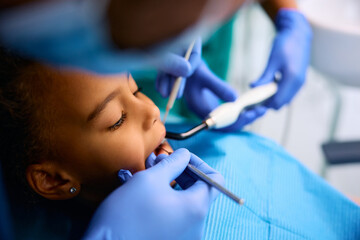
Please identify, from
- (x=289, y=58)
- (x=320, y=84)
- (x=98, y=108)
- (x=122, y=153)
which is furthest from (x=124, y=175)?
(x=320, y=84)

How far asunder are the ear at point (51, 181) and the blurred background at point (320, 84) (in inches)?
31.3

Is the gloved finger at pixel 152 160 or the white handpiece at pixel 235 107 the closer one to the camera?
the gloved finger at pixel 152 160

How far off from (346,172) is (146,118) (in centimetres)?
145

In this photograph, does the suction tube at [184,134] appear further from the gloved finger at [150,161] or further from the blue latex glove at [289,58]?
the blue latex glove at [289,58]

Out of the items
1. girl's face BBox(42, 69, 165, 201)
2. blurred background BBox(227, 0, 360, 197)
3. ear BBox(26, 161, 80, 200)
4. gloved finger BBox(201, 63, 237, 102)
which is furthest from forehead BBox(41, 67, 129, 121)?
blurred background BBox(227, 0, 360, 197)

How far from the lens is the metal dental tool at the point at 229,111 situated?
2.97 ft

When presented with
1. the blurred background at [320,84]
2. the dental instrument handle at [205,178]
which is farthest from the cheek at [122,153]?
the blurred background at [320,84]

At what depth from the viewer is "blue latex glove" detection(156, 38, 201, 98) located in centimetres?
89

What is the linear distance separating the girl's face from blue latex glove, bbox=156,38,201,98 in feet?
0.49

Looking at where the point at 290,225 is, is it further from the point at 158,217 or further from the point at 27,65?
the point at 27,65

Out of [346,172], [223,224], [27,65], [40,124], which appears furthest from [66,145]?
[346,172]

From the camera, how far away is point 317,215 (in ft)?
3.13

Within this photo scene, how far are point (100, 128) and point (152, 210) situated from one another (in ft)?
0.58

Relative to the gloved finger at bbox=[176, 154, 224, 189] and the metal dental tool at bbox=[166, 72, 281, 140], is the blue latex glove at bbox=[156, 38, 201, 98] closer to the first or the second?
the metal dental tool at bbox=[166, 72, 281, 140]
